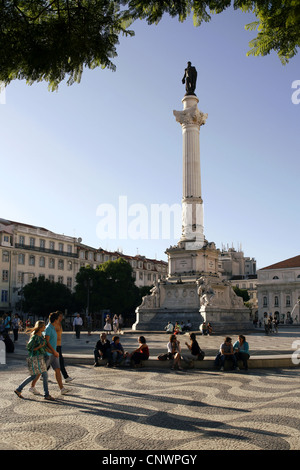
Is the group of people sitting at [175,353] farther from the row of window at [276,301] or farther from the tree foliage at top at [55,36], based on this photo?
the row of window at [276,301]

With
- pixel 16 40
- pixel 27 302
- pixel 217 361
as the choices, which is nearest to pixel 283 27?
pixel 16 40

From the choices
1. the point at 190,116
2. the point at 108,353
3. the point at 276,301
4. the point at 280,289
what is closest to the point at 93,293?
the point at 190,116

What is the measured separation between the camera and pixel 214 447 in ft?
19.1

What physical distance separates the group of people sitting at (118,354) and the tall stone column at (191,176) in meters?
20.3

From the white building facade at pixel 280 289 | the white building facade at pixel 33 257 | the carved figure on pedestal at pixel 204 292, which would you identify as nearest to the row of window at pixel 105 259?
the white building facade at pixel 33 257

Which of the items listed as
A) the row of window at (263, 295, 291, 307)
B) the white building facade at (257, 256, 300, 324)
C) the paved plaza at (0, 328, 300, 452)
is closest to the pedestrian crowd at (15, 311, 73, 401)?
the paved plaza at (0, 328, 300, 452)

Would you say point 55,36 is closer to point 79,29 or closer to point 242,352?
point 79,29

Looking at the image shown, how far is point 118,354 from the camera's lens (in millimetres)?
14094

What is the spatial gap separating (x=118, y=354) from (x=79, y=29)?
398 inches

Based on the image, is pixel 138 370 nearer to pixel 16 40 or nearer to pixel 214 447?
pixel 214 447

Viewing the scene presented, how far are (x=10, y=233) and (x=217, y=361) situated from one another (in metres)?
57.2

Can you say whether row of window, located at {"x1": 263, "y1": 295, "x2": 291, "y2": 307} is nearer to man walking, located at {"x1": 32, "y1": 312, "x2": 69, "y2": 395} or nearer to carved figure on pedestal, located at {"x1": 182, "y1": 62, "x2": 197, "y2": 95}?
carved figure on pedestal, located at {"x1": 182, "y1": 62, "x2": 197, "y2": 95}

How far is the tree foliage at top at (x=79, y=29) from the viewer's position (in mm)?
6172

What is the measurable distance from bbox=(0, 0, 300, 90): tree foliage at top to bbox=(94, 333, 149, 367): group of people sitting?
30.2 feet
